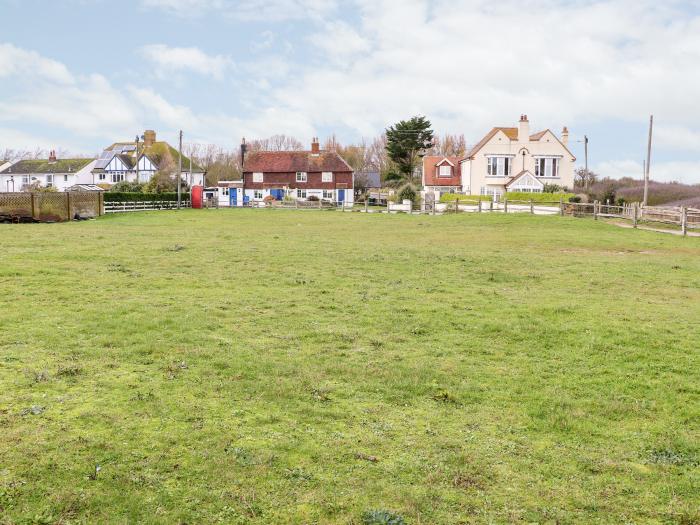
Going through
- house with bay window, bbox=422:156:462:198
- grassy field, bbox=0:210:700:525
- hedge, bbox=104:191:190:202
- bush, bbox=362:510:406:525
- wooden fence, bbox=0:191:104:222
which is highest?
house with bay window, bbox=422:156:462:198

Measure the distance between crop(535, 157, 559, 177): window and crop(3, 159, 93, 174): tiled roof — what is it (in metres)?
74.3

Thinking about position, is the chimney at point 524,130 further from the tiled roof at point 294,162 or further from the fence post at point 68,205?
the fence post at point 68,205

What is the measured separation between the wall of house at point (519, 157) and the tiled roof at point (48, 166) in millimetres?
67885

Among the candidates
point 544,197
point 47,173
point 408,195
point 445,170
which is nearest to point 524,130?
point 445,170

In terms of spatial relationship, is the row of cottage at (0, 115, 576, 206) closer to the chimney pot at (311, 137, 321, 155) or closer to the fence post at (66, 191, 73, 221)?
the chimney pot at (311, 137, 321, 155)

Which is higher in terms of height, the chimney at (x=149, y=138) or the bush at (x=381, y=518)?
the chimney at (x=149, y=138)

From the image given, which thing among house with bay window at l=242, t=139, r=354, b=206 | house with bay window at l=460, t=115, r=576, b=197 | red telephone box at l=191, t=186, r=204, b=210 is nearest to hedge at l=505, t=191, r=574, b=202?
house with bay window at l=460, t=115, r=576, b=197

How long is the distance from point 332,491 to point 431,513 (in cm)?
91

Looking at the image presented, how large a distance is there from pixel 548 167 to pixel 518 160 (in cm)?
378

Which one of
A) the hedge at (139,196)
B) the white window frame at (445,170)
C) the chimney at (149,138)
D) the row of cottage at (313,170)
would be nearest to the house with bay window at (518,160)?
the row of cottage at (313,170)

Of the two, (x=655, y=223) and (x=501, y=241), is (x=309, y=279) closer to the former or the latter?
(x=501, y=241)

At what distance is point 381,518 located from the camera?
5129mm

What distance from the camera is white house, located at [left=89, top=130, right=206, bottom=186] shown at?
99938mm

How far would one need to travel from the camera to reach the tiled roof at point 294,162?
93.7m
